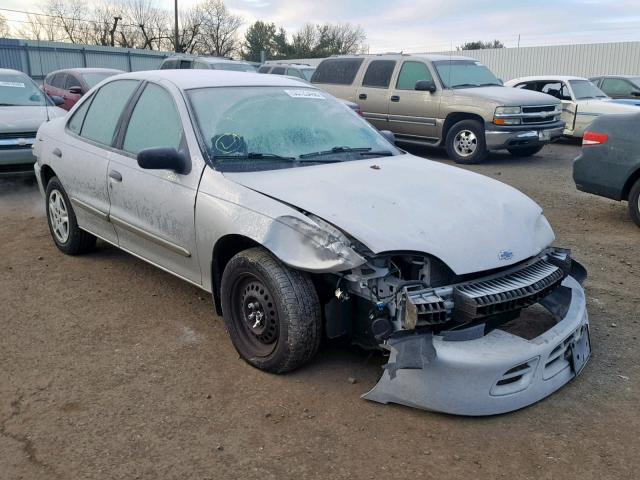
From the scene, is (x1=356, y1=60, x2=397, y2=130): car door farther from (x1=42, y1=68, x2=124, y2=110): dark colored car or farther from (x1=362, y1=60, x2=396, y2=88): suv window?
(x1=42, y1=68, x2=124, y2=110): dark colored car

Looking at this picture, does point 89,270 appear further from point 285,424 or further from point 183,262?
point 285,424

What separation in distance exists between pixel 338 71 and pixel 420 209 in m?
10.2

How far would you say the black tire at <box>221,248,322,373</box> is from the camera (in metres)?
3.28

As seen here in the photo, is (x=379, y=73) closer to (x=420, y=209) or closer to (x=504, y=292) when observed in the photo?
(x=420, y=209)

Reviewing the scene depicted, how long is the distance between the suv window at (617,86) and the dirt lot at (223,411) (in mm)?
12575

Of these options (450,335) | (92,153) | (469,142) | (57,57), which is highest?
(57,57)

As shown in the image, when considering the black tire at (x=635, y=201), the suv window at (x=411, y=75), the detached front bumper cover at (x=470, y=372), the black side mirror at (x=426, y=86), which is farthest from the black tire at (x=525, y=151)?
the detached front bumper cover at (x=470, y=372)

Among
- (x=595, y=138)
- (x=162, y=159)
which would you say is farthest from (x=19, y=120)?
(x=595, y=138)

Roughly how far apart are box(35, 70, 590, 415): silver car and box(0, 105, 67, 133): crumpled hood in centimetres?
421

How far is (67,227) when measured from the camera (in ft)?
18.4

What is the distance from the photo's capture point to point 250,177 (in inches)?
147

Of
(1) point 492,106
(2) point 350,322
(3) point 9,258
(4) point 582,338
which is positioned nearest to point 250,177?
(2) point 350,322

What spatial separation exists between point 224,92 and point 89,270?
2.08 m

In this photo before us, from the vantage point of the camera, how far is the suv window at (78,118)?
17.4 ft
